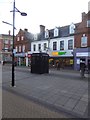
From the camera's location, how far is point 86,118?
5.34m

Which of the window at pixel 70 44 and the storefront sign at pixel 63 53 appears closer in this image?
the storefront sign at pixel 63 53

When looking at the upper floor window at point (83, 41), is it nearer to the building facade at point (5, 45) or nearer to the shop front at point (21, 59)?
the shop front at point (21, 59)

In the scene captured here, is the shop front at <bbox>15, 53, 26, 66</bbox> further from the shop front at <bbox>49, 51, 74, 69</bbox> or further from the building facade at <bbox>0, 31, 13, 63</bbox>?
the building facade at <bbox>0, 31, 13, 63</bbox>

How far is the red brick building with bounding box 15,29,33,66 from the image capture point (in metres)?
37.2

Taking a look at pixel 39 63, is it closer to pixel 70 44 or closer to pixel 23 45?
pixel 70 44

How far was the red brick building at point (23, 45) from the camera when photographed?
122ft

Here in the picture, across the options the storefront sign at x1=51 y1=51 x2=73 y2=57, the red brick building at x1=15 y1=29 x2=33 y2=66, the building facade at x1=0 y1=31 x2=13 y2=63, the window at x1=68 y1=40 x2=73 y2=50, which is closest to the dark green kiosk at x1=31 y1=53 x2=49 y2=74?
the storefront sign at x1=51 y1=51 x2=73 y2=57

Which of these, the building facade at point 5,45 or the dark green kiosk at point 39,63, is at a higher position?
the building facade at point 5,45

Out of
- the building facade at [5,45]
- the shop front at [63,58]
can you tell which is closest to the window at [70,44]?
the shop front at [63,58]

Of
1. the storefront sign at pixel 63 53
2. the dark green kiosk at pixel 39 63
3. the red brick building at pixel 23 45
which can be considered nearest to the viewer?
the dark green kiosk at pixel 39 63

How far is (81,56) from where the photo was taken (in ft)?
82.4

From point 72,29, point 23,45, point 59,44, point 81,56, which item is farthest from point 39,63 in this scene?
point 23,45

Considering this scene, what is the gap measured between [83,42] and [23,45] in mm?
18068

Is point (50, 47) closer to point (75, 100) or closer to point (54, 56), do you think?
point (54, 56)
